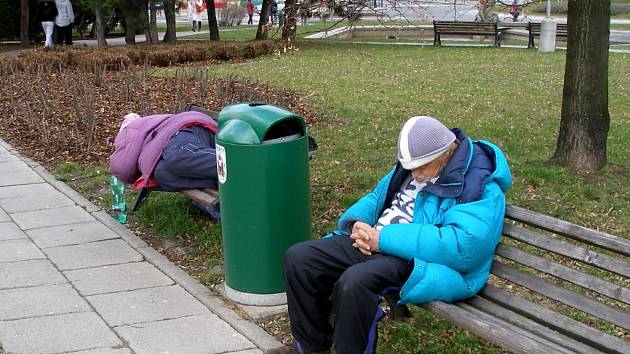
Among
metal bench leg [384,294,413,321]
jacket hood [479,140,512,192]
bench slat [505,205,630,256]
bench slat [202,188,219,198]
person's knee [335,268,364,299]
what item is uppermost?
jacket hood [479,140,512,192]

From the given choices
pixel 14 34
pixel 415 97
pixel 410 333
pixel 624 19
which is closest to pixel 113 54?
pixel 415 97

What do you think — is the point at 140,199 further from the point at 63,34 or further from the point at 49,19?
the point at 63,34

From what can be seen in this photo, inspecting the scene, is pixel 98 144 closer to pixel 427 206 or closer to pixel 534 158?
pixel 534 158

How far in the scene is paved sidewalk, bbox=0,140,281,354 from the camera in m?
4.32

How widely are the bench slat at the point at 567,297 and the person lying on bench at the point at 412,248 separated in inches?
3.9

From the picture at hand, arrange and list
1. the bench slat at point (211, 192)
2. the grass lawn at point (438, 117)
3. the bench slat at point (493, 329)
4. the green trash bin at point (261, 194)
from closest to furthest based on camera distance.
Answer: the bench slat at point (493, 329), the green trash bin at point (261, 194), the bench slat at point (211, 192), the grass lawn at point (438, 117)

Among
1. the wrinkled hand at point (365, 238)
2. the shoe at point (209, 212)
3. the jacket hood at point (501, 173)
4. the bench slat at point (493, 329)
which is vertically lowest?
the shoe at point (209, 212)

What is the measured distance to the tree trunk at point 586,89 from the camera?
7.09 metres

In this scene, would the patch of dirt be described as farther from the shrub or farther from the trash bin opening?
the trash bin opening

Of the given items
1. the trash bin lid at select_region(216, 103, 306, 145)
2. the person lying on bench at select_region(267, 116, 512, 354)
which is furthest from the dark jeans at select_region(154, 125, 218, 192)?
the person lying on bench at select_region(267, 116, 512, 354)

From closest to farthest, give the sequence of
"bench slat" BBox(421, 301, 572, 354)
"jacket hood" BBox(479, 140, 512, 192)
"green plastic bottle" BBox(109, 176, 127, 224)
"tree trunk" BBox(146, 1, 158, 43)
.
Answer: "bench slat" BBox(421, 301, 572, 354)
"jacket hood" BBox(479, 140, 512, 192)
"green plastic bottle" BBox(109, 176, 127, 224)
"tree trunk" BBox(146, 1, 158, 43)

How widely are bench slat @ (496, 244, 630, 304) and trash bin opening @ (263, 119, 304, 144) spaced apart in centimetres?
144

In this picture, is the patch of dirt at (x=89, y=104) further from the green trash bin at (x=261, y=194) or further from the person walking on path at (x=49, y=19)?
the person walking on path at (x=49, y=19)

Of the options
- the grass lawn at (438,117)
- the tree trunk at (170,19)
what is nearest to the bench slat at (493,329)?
the grass lawn at (438,117)
